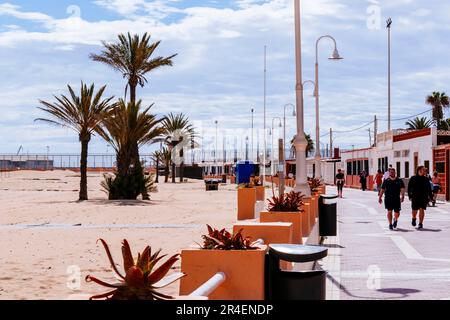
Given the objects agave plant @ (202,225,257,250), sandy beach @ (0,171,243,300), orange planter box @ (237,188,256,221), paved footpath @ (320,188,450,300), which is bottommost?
sandy beach @ (0,171,243,300)

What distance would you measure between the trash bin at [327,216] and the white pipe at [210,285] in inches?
398

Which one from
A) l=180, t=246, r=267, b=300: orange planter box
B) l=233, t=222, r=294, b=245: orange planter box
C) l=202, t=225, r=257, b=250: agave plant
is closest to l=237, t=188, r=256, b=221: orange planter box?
l=233, t=222, r=294, b=245: orange planter box

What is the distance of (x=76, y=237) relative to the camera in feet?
58.0

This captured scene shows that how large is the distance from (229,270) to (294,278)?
2.04ft

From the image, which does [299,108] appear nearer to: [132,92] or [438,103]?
[132,92]

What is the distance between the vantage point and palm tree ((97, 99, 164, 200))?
119ft

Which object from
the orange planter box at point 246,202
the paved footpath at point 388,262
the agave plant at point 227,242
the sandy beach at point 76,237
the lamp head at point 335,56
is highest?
the lamp head at point 335,56

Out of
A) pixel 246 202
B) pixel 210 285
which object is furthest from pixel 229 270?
pixel 246 202

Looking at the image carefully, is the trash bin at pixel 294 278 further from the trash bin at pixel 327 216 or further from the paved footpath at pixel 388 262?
the trash bin at pixel 327 216

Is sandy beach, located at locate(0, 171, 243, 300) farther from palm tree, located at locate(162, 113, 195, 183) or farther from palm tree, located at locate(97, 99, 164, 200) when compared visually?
palm tree, located at locate(162, 113, 195, 183)

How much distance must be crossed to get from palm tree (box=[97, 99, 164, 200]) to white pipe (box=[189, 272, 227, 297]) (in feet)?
102

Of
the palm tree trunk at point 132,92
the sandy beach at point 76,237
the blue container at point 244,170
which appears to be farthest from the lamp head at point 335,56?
the blue container at point 244,170

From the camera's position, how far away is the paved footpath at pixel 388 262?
905 cm
